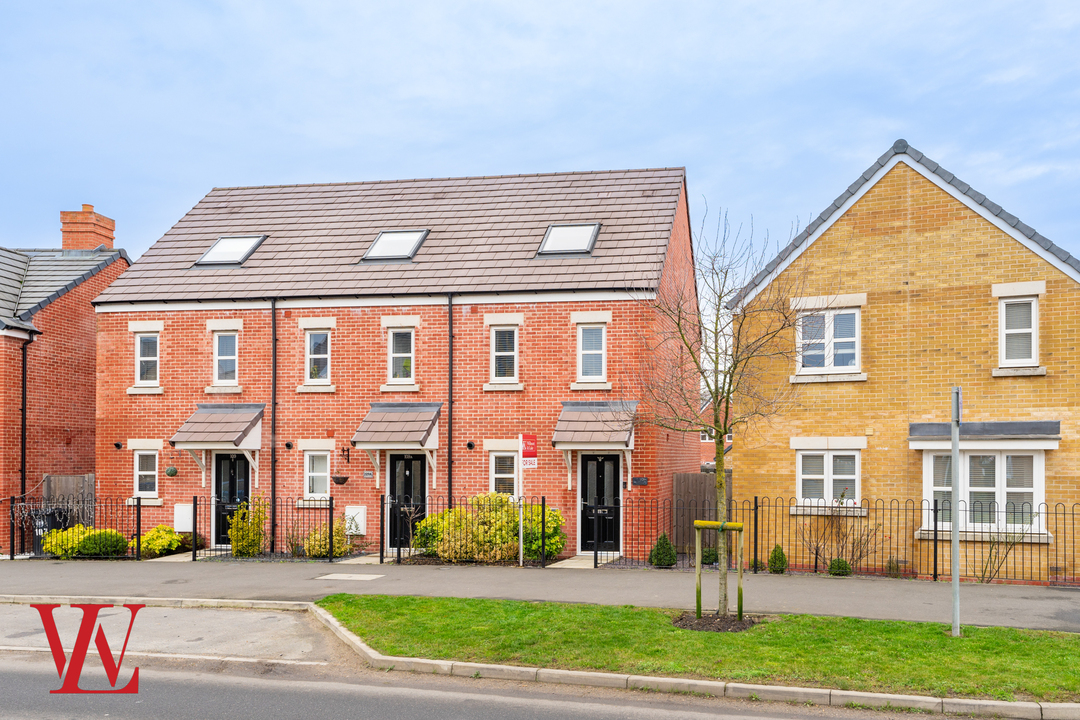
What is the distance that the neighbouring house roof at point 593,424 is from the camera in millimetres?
19203

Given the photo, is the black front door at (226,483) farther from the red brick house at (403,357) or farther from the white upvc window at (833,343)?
the white upvc window at (833,343)

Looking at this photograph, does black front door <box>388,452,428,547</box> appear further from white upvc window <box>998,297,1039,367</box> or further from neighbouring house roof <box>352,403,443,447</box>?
white upvc window <box>998,297,1039,367</box>

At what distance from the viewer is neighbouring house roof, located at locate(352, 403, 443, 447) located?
798 inches

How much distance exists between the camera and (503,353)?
21.2 m

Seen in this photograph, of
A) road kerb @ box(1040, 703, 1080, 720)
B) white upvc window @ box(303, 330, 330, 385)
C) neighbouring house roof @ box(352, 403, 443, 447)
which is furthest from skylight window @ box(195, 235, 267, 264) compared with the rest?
road kerb @ box(1040, 703, 1080, 720)

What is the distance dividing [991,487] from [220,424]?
16376mm

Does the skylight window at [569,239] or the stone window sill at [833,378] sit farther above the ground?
the skylight window at [569,239]

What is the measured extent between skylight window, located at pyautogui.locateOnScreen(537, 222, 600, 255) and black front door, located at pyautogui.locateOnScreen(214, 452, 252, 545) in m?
8.92

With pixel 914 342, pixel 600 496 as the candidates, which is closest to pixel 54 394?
pixel 600 496

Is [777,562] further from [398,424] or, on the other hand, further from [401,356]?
[401,356]

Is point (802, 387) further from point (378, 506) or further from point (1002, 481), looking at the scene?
point (378, 506)

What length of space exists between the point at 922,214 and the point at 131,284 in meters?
18.5

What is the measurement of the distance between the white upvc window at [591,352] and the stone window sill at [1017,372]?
25.6ft

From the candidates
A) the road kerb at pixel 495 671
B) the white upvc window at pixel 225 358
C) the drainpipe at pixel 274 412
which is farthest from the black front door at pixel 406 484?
the road kerb at pixel 495 671
